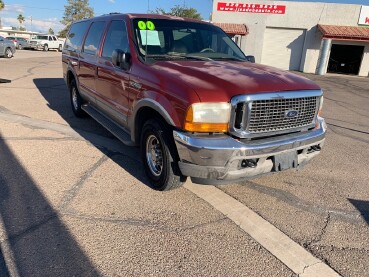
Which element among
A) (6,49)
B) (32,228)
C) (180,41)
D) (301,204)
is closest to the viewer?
(32,228)

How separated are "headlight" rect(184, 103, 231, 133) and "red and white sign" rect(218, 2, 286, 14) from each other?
2497 cm

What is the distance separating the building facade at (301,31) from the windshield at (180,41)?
22273 millimetres

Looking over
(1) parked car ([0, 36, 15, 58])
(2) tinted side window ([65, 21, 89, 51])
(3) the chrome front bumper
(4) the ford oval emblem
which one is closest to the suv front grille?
(4) the ford oval emblem

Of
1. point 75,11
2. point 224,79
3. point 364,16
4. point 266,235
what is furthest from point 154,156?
point 75,11

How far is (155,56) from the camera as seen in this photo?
4.08m

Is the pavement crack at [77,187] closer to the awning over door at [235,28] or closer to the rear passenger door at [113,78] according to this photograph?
the rear passenger door at [113,78]

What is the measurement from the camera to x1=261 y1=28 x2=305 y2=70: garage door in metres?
25.8

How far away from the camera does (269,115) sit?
319 cm

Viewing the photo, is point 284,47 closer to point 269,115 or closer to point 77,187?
point 269,115

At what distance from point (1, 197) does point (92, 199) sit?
0.98 meters

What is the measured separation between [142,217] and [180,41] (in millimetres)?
2511

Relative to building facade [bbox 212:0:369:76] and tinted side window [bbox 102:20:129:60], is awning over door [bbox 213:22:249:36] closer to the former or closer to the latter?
building facade [bbox 212:0:369:76]

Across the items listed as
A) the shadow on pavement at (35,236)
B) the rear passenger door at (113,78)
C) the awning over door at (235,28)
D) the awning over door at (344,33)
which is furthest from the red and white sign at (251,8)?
the shadow on pavement at (35,236)

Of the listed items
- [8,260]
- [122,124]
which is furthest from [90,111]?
[8,260]
